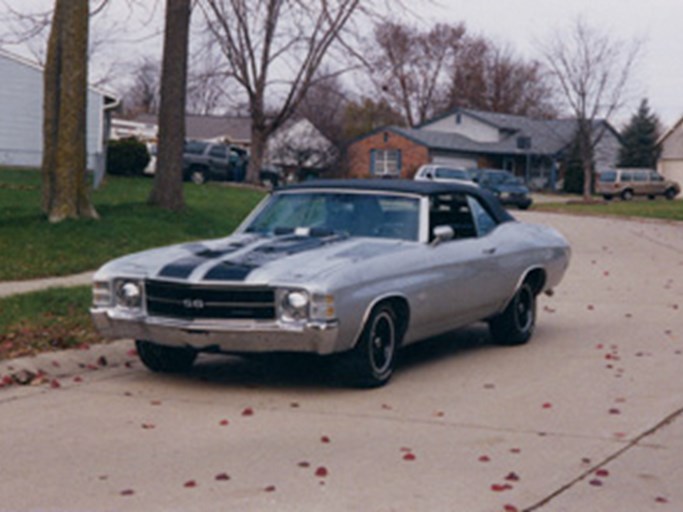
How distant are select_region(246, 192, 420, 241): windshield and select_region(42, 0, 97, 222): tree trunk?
8.85m

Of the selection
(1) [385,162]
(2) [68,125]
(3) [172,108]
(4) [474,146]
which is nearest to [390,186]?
(2) [68,125]

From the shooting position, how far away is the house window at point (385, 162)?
249ft

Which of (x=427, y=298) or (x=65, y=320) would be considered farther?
(x=65, y=320)

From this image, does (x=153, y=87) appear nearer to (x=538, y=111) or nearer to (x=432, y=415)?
(x=538, y=111)

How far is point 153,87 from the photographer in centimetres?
11575

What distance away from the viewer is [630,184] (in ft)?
205

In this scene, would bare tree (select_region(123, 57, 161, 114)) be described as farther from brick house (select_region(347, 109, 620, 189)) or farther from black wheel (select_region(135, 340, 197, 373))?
black wheel (select_region(135, 340, 197, 373))

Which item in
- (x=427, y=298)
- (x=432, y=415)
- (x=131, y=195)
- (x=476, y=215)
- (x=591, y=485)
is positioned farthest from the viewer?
(x=131, y=195)

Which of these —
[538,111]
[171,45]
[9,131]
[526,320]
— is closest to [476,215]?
[526,320]

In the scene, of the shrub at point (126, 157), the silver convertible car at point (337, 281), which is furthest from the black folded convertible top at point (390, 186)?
the shrub at point (126, 157)

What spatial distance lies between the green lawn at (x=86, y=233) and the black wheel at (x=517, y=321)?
660 centimetres

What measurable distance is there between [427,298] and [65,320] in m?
3.79

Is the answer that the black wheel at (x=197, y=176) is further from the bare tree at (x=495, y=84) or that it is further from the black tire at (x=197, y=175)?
the bare tree at (x=495, y=84)

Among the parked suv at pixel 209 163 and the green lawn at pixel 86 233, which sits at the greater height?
the parked suv at pixel 209 163
